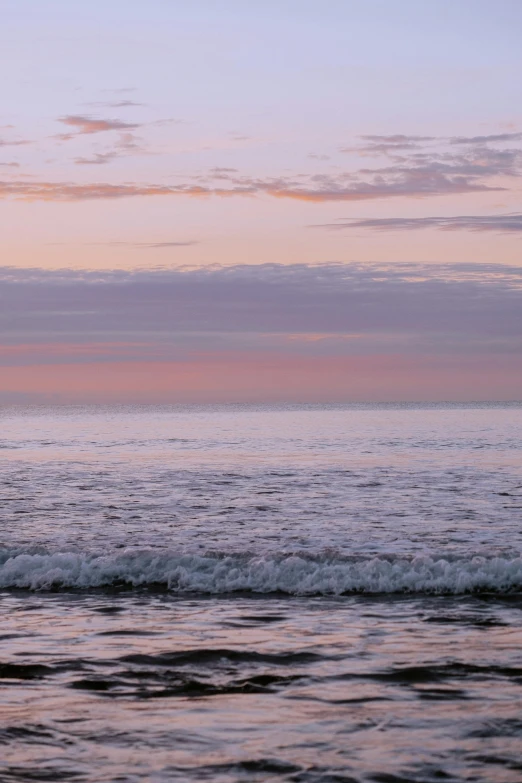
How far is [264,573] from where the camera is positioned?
15359 mm

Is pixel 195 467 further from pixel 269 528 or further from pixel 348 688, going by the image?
pixel 348 688

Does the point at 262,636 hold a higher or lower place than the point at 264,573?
higher

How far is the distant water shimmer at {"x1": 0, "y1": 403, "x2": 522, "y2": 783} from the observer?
7227mm

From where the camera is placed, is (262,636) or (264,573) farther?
(264,573)

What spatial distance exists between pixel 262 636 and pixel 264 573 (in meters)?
3.99

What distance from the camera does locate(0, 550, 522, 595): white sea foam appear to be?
14750mm

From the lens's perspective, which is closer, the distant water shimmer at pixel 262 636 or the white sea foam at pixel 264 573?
the distant water shimmer at pixel 262 636

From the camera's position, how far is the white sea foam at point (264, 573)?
14.8 m

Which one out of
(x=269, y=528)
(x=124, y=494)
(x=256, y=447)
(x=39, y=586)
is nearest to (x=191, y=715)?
(x=39, y=586)

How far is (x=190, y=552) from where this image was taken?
17.1 meters

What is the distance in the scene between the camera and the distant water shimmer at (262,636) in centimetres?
723

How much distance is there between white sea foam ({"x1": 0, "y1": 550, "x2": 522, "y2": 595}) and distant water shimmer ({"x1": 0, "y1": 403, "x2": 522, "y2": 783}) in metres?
0.04

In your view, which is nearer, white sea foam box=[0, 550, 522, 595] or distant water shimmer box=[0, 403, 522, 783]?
distant water shimmer box=[0, 403, 522, 783]

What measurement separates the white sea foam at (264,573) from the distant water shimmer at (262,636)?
44mm
